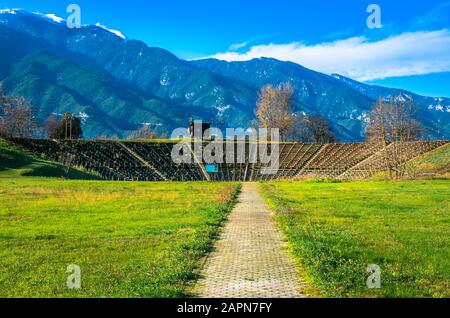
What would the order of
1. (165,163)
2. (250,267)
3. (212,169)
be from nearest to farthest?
1. (250,267)
2. (212,169)
3. (165,163)

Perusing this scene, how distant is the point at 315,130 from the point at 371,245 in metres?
113

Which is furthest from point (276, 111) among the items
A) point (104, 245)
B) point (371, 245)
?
point (104, 245)

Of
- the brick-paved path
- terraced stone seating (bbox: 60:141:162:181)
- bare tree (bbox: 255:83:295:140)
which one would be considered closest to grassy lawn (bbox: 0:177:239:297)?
the brick-paved path

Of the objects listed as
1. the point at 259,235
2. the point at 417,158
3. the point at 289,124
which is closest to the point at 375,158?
the point at 417,158

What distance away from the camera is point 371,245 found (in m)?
16.2

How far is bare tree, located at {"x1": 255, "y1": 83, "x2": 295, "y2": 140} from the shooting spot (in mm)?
112938

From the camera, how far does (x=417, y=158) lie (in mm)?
74625

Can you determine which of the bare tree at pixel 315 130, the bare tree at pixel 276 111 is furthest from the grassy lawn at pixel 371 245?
the bare tree at pixel 315 130

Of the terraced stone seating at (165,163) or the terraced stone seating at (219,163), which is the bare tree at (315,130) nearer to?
the terraced stone seating at (219,163)

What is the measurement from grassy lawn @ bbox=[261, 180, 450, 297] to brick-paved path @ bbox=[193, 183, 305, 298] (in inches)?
19.7

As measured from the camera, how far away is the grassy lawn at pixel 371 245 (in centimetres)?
1092

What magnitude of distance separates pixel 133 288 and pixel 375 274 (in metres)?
6.00

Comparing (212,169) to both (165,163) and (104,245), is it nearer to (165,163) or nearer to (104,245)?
(165,163)

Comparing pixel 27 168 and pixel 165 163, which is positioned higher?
pixel 165 163
